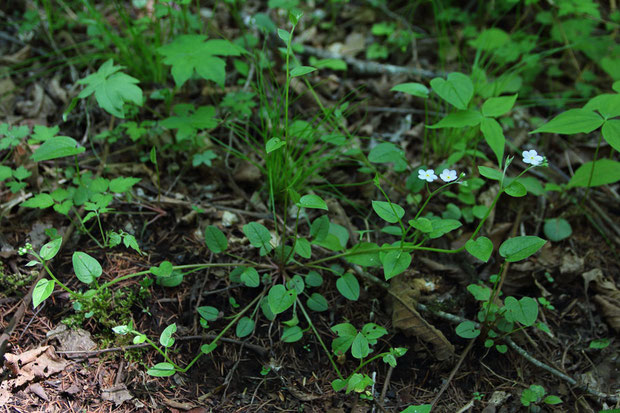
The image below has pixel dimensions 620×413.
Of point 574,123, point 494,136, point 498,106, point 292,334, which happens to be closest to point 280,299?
point 292,334

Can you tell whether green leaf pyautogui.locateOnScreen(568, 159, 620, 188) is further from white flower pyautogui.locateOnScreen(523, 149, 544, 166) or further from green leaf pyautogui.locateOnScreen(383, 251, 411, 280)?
green leaf pyautogui.locateOnScreen(383, 251, 411, 280)

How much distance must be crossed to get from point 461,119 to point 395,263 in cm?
84

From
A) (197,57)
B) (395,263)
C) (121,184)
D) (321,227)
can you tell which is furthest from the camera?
(197,57)

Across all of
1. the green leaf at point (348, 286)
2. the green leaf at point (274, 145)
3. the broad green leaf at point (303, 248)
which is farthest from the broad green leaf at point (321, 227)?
the green leaf at point (274, 145)

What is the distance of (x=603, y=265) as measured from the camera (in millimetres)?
2178

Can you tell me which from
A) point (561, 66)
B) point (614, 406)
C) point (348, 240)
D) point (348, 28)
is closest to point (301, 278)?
point (348, 240)

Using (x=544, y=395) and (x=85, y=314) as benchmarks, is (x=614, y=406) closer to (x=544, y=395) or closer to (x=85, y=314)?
(x=544, y=395)

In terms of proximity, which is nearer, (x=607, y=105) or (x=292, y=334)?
(x=292, y=334)

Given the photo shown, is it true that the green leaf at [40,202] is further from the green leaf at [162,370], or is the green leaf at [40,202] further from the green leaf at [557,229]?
the green leaf at [557,229]

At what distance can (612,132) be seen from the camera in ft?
6.01

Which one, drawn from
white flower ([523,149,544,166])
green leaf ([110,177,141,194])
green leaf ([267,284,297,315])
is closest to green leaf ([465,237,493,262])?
white flower ([523,149,544,166])

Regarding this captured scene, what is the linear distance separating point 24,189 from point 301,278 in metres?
1.43

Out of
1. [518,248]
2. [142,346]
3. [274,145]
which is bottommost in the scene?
[142,346]

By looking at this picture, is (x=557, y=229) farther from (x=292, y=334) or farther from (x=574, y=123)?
(x=292, y=334)
